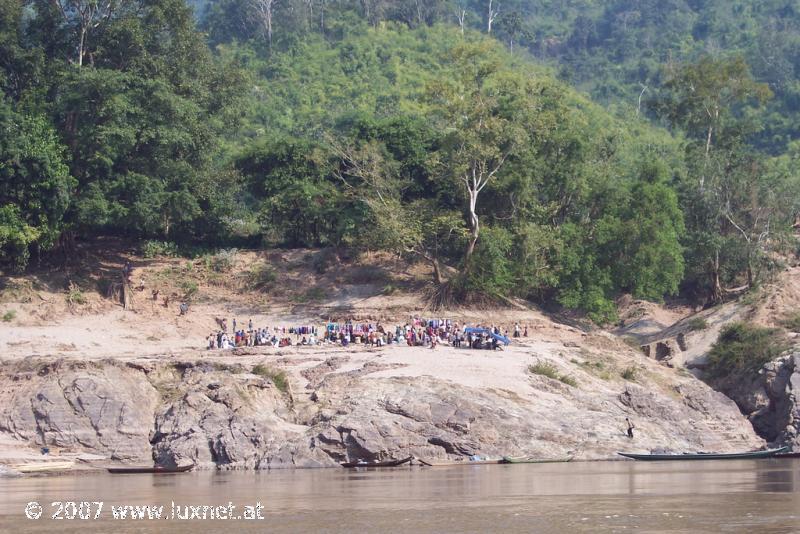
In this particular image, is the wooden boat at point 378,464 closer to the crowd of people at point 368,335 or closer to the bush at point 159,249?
the crowd of people at point 368,335

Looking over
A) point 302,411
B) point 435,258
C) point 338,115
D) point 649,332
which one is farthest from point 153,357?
point 338,115

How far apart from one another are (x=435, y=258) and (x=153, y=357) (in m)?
15.1

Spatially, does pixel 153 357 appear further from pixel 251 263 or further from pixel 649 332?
pixel 649 332

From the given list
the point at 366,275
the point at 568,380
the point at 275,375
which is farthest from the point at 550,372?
the point at 366,275

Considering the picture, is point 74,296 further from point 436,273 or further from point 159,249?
point 436,273

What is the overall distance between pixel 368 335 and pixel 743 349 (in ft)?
47.9

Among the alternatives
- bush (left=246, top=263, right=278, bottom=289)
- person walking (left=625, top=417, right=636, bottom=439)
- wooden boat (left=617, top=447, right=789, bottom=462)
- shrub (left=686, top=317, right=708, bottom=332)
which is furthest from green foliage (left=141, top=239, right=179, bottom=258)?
wooden boat (left=617, top=447, right=789, bottom=462)

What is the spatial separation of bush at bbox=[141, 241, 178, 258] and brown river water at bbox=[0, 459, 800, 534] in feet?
61.7

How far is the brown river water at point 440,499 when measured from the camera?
24594mm

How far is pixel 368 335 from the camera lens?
46.0 m

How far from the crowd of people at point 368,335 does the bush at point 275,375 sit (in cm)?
357

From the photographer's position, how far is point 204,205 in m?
54.1

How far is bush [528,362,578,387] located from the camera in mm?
42500

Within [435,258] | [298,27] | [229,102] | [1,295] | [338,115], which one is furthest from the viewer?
[298,27]
